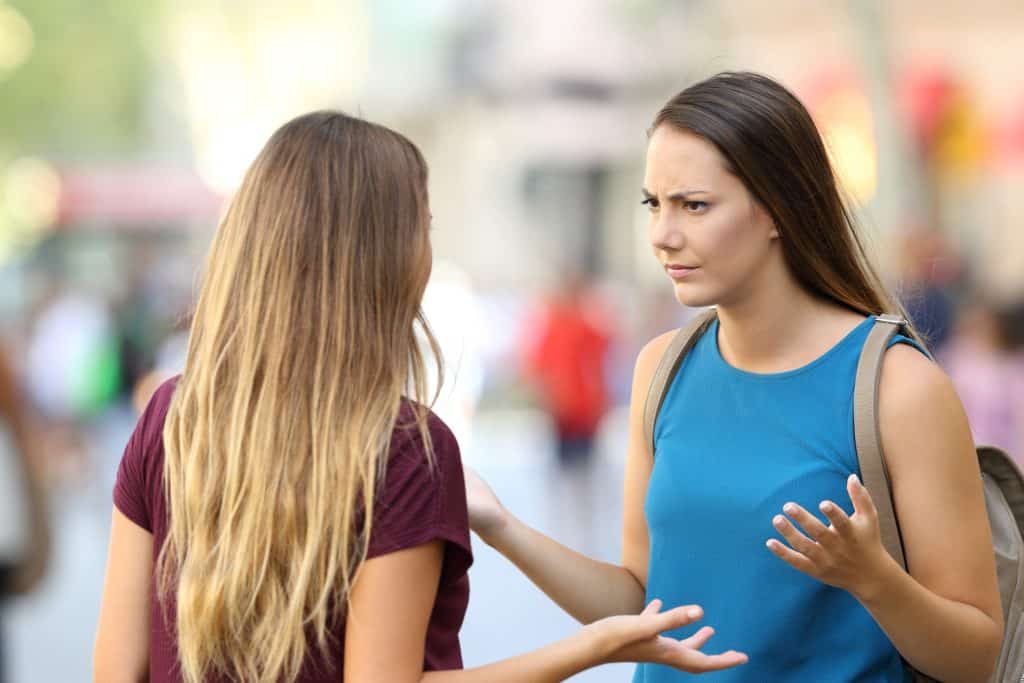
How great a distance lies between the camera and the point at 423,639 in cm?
215

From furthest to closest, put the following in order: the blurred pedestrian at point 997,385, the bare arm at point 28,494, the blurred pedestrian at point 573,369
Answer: the blurred pedestrian at point 573,369 → the blurred pedestrian at point 997,385 → the bare arm at point 28,494

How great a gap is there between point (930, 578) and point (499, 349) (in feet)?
70.0

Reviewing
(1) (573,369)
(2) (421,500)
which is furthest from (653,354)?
(1) (573,369)

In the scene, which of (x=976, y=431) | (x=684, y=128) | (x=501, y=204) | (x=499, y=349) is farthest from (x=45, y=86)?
(x=684, y=128)

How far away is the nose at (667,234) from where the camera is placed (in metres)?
2.45

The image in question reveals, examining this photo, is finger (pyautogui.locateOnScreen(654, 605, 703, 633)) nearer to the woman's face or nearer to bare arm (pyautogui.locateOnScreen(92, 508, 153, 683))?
the woman's face

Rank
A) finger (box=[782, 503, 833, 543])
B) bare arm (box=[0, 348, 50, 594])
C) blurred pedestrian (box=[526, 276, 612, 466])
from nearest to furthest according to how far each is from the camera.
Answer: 1. finger (box=[782, 503, 833, 543])
2. bare arm (box=[0, 348, 50, 594])
3. blurred pedestrian (box=[526, 276, 612, 466])

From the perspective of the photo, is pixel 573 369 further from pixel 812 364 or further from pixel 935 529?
pixel 935 529

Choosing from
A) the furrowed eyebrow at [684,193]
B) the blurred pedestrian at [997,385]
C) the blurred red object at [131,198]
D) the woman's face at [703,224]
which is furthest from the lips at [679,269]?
the blurred red object at [131,198]

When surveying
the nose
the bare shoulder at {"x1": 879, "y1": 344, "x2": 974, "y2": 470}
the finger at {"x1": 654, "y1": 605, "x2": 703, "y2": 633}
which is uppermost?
the nose

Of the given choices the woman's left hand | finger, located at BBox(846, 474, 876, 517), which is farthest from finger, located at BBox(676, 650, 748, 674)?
finger, located at BBox(846, 474, 876, 517)

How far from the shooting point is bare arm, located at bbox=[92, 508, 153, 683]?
2287mm

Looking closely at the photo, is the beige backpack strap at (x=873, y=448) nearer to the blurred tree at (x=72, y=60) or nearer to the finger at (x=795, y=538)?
the finger at (x=795, y=538)

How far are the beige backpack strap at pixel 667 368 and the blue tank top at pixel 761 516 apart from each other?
9 cm
